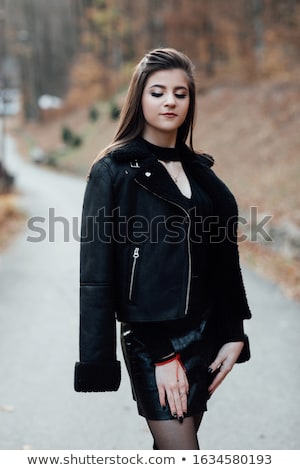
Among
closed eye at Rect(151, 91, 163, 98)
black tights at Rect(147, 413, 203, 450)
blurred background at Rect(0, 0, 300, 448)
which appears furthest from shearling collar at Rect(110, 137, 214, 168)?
blurred background at Rect(0, 0, 300, 448)

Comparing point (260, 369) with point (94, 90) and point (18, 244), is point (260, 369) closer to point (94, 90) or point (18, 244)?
point (18, 244)

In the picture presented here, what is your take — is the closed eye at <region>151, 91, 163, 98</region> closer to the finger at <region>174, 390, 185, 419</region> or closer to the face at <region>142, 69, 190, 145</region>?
the face at <region>142, 69, 190, 145</region>

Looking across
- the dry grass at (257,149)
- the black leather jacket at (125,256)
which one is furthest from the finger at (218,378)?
the dry grass at (257,149)

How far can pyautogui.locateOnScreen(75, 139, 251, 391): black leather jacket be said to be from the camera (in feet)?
6.53

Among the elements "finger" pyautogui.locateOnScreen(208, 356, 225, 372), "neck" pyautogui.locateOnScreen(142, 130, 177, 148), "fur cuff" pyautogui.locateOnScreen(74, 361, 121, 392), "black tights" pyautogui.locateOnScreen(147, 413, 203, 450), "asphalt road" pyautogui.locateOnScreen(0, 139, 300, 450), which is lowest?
"asphalt road" pyautogui.locateOnScreen(0, 139, 300, 450)

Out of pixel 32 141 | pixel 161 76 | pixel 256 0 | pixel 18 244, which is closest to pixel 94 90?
pixel 32 141

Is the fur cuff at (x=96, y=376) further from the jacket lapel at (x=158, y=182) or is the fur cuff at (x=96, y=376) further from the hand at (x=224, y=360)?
the jacket lapel at (x=158, y=182)

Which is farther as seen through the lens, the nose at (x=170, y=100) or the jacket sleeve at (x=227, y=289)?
the jacket sleeve at (x=227, y=289)

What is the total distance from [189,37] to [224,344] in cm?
2619

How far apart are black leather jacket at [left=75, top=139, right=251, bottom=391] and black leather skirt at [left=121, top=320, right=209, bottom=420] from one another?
0.07 m

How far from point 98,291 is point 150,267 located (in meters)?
0.19

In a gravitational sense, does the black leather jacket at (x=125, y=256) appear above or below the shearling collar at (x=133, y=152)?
below

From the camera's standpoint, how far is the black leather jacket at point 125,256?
199 cm

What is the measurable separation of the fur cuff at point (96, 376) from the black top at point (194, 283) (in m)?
0.15
